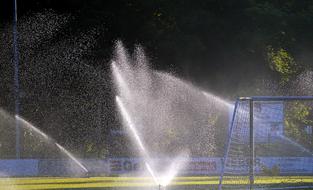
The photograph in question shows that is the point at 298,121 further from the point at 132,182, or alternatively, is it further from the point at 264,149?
the point at 132,182

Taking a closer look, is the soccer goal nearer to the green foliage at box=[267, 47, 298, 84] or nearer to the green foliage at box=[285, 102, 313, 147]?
the green foliage at box=[285, 102, 313, 147]

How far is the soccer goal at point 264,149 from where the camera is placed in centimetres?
1644

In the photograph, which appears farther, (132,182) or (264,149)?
(264,149)

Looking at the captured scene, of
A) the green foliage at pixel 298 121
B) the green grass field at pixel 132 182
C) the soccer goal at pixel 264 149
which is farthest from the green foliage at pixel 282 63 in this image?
the green grass field at pixel 132 182

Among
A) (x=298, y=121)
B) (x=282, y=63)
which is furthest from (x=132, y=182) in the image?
(x=282, y=63)

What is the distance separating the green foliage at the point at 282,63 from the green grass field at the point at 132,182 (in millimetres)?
15985

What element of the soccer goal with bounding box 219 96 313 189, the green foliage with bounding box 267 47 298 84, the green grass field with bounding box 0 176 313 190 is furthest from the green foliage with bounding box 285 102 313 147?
the green grass field with bounding box 0 176 313 190

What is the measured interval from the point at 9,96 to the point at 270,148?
46.5 feet

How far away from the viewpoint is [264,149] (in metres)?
24.4

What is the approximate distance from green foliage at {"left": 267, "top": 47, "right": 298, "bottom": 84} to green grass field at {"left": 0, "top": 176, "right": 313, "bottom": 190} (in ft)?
52.4

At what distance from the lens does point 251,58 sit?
3762 centimetres

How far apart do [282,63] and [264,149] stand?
584 inches

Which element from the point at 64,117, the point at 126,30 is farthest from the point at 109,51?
the point at 64,117

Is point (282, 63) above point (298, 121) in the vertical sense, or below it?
above
